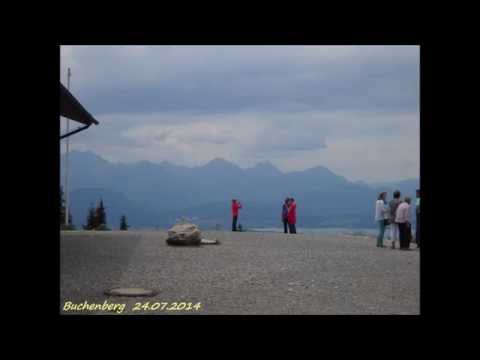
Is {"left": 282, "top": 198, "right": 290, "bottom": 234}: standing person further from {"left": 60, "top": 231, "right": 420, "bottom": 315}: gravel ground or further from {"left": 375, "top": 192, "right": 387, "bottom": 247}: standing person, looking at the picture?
{"left": 375, "top": 192, "right": 387, "bottom": 247}: standing person

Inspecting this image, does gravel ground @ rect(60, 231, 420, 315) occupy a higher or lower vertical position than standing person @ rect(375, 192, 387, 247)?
lower

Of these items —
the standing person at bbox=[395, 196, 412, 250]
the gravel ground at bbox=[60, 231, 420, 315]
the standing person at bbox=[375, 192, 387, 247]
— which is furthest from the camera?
the standing person at bbox=[375, 192, 387, 247]

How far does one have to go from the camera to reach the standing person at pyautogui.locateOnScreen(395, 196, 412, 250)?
19.0m

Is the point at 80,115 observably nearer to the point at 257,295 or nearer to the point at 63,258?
the point at 63,258

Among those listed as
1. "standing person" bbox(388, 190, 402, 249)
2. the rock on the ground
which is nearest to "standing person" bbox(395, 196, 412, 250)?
"standing person" bbox(388, 190, 402, 249)

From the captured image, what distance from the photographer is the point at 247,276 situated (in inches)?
563

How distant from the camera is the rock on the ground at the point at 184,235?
19672 mm

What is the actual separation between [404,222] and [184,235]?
20.5 feet

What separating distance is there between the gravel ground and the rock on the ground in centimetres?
41

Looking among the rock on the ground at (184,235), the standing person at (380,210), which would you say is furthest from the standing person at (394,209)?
the rock on the ground at (184,235)

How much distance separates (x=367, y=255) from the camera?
1823 cm

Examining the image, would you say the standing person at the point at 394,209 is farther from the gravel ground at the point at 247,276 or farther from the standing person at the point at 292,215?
the standing person at the point at 292,215

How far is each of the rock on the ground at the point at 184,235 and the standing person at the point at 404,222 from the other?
5.74 metres
